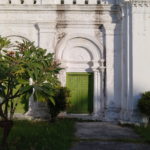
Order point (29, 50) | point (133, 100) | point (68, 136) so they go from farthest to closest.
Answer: point (133, 100) < point (68, 136) < point (29, 50)

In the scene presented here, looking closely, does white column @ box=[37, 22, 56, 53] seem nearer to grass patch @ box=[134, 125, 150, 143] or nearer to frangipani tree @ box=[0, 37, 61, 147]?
grass patch @ box=[134, 125, 150, 143]

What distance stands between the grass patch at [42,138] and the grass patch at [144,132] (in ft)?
6.68

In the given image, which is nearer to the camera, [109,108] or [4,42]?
[4,42]

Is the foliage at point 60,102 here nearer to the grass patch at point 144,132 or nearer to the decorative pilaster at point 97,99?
the decorative pilaster at point 97,99

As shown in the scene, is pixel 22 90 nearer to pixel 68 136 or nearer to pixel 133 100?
pixel 68 136

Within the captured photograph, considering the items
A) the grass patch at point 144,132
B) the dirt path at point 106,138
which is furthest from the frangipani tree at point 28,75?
the grass patch at point 144,132

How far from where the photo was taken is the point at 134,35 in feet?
41.9

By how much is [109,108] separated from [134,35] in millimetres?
3151

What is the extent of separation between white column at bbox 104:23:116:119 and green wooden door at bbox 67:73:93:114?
2.43 ft

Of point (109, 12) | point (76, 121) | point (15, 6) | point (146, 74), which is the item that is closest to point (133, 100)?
point (146, 74)

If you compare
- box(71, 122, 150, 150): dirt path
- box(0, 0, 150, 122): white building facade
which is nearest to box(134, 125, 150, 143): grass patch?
box(71, 122, 150, 150): dirt path

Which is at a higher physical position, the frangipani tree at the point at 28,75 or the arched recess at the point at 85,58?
the arched recess at the point at 85,58

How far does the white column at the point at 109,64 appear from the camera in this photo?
13828 millimetres

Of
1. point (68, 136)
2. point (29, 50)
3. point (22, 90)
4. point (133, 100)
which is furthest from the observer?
point (133, 100)
